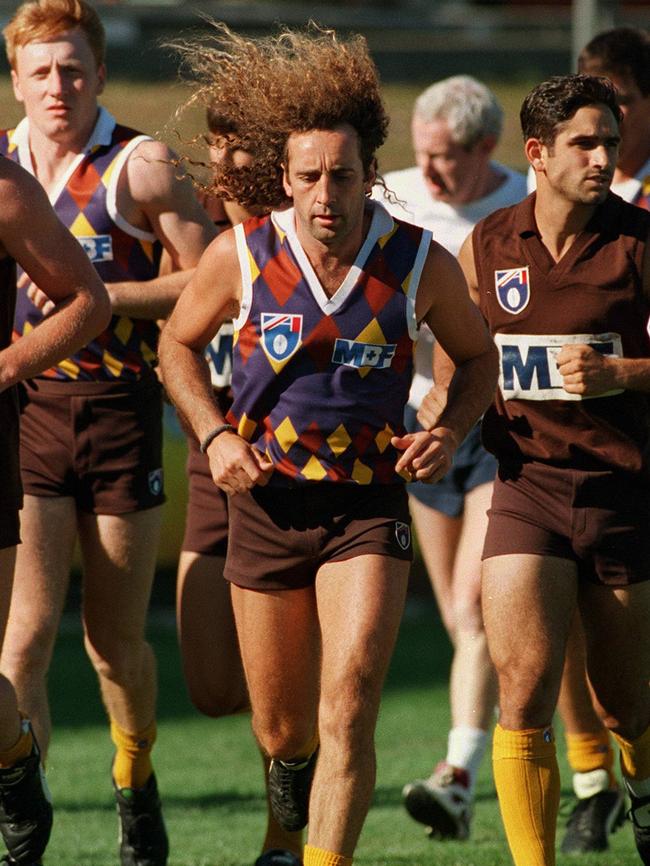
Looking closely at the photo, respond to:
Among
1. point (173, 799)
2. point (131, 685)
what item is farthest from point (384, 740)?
point (131, 685)

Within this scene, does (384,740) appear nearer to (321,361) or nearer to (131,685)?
(131,685)

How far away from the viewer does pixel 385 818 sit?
7.30m

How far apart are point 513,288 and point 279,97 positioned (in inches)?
37.0

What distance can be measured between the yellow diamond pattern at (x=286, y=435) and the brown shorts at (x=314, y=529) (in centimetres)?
13

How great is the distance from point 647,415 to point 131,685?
215 cm

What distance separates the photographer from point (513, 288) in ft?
17.4

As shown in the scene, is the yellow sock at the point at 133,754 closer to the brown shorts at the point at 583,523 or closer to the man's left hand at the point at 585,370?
the brown shorts at the point at 583,523

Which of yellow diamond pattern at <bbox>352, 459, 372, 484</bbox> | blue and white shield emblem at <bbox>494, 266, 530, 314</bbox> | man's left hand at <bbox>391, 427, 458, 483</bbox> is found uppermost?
blue and white shield emblem at <bbox>494, 266, 530, 314</bbox>

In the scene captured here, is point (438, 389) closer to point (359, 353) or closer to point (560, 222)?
point (359, 353)

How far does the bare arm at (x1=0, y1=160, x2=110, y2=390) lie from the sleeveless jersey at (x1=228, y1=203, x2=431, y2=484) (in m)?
0.44

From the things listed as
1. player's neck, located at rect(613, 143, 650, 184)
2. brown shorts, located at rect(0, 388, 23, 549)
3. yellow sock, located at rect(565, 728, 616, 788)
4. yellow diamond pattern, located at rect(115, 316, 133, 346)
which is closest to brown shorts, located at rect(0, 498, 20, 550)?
brown shorts, located at rect(0, 388, 23, 549)

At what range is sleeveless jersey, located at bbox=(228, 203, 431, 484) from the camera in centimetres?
488

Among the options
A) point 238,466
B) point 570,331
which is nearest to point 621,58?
point 570,331

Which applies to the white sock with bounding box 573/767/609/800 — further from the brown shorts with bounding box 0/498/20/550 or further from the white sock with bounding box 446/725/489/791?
the brown shorts with bounding box 0/498/20/550
